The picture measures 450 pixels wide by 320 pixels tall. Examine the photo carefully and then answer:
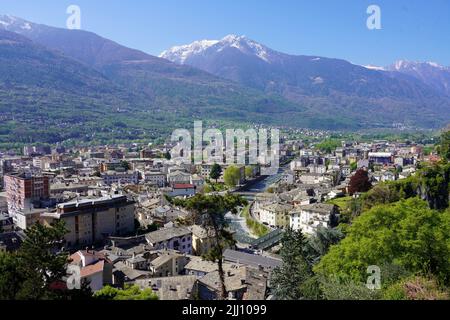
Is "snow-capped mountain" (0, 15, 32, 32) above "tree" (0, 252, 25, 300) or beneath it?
above

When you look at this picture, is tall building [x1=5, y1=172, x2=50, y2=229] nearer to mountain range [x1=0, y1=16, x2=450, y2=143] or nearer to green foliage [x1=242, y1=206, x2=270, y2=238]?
green foliage [x1=242, y1=206, x2=270, y2=238]

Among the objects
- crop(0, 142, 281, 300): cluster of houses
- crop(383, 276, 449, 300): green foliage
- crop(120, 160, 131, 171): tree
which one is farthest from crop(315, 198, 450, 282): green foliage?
crop(120, 160, 131, 171): tree

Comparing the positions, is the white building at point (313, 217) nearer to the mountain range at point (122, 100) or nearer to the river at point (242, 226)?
the river at point (242, 226)

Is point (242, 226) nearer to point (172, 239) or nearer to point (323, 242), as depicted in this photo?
point (172, 239)

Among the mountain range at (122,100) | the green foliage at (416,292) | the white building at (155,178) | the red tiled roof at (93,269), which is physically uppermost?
the mountain range at (122,100)

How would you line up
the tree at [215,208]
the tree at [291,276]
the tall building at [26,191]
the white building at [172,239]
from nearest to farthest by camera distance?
the tree at [215,208] → the tree at [291,276] → the white building at [172,239] → the tall building at [26,191]

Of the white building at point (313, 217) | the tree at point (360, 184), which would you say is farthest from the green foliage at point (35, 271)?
the tree at point (360, 184)
